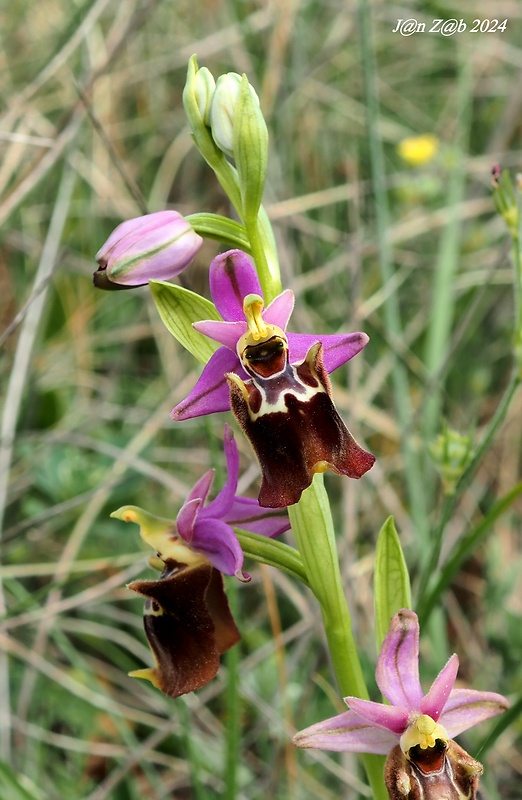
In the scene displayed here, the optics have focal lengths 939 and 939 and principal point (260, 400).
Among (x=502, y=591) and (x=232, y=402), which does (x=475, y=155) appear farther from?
(x=232, y=402)

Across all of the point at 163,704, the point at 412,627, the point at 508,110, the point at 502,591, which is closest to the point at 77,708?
the point at 163,704

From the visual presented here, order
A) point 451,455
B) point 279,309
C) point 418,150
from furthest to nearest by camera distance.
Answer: point 418,150 < point 451,455 < point 279,309

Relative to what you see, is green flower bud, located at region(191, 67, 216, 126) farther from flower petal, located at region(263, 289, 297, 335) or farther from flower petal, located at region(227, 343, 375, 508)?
flower petal, located at region(227, 343, 375, 508)

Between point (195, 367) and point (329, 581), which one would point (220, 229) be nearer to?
point (329, 581)

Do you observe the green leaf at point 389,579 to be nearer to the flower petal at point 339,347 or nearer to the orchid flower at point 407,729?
the orchid flower at point 407,729

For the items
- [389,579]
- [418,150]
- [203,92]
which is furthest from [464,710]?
[418,150]

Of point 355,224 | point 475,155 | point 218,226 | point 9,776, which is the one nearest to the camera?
point 218,226
